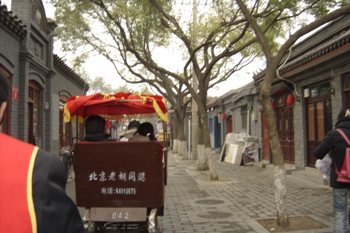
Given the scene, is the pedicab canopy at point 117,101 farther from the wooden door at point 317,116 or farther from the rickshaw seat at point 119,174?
the wooden door at point 317,116

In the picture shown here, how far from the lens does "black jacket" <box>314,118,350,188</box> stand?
4750 mm

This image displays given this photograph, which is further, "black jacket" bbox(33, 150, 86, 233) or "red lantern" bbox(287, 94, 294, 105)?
"red lantern" bbox(287, 94, 294, 105)

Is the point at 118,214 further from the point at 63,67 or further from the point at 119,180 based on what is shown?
the point at 63,67

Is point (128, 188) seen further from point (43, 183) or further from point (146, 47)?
point (146, 47)

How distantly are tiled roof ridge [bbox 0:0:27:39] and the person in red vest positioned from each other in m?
7.26

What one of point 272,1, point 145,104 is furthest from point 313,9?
point 145,104

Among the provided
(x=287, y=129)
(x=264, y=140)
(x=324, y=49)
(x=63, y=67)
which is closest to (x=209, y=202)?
(x=324, y=49)

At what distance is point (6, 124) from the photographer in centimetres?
859

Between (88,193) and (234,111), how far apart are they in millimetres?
18713

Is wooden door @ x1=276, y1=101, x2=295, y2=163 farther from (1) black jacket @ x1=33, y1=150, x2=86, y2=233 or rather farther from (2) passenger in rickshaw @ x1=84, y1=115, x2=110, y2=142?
(1) black jacket @ x1=33, y1=150, x2=86, y2=233

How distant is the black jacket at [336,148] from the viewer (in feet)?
15.6

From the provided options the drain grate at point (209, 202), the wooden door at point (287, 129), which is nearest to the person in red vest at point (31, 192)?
the drain grate at point (209, 202)

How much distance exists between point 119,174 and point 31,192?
161 inches

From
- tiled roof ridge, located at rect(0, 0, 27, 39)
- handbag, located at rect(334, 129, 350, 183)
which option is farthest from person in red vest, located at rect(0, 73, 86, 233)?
tiled roof ridge, located at rect(0, 0, 27, 39)
